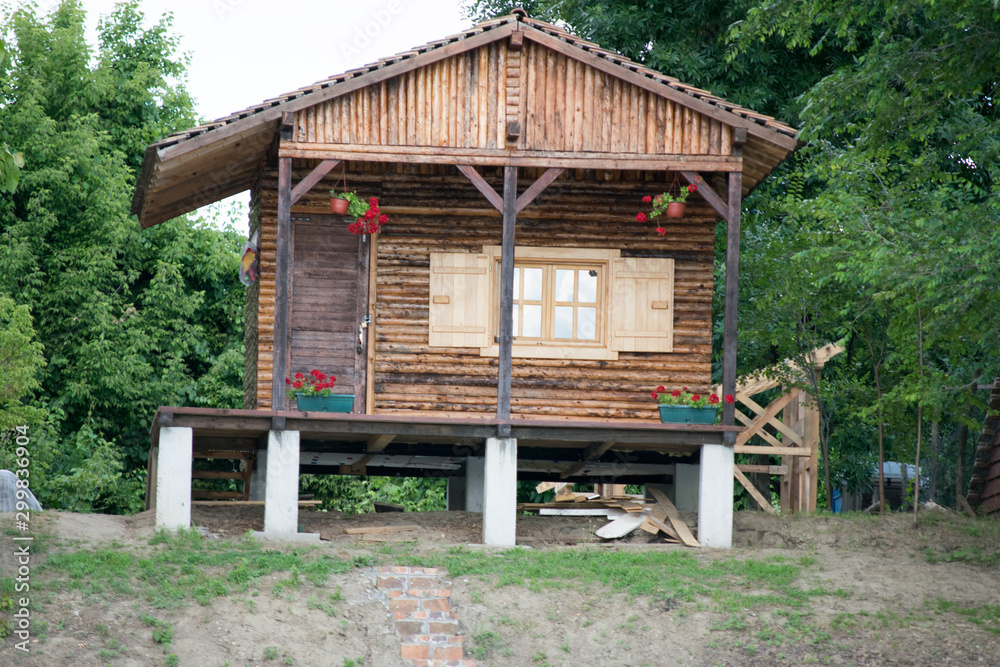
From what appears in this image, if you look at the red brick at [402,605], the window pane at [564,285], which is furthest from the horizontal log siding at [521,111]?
the red brick at [402,605]

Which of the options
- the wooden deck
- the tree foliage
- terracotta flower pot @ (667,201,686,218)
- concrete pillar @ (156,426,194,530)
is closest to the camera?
concrete pillar @ (156,426,194,530)

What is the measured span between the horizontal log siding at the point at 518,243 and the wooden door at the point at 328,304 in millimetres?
239

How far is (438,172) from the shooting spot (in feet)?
51.8

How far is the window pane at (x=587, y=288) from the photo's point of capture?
1574cm

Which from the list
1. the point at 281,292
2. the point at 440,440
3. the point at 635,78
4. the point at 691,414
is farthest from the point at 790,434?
the point at 281,292

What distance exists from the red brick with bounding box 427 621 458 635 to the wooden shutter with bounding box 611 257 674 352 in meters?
5.36

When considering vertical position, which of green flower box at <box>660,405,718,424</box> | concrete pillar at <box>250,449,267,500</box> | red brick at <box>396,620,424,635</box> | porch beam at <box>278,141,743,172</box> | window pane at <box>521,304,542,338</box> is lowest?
red brick at <box>396,620,424,635</box>

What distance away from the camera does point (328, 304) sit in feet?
51.2

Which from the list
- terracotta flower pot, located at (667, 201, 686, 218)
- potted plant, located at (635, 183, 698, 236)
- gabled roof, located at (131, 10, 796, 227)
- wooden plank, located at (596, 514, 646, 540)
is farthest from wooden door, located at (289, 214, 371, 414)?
terracotta flower pot, located at (667, 201, 686, 218)

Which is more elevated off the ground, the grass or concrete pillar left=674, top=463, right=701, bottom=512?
concrete pillar left=674, top=463, right=701, bottom=512

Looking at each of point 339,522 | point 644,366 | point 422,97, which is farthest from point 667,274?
point 339,522

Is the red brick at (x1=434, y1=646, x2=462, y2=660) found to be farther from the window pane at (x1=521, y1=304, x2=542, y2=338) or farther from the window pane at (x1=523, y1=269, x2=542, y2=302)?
the window pane at (x1=523, y1=269, x2=542, y2=302)

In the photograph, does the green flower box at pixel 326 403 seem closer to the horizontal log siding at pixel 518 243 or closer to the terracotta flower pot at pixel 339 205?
the horizontal log siding at pixel 518 243

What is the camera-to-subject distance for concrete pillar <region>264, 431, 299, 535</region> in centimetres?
1375
